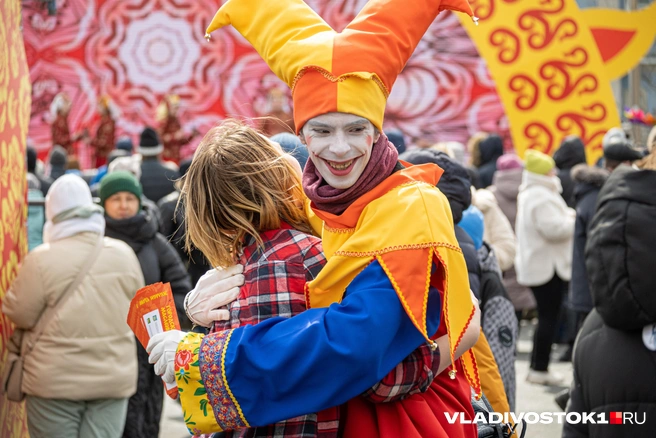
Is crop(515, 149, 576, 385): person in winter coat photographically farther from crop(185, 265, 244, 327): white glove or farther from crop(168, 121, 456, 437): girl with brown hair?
crop(185, 265, 244, 327): white glove

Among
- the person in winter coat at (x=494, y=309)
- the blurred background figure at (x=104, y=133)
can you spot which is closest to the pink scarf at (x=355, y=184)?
the person in winter coat at (x=494, y=309)

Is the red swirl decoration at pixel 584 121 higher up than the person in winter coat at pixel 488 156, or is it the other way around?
the person in winter coat at pixel 488 156

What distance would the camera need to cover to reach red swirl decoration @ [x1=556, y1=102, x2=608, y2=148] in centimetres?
1516

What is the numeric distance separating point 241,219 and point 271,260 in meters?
0.15

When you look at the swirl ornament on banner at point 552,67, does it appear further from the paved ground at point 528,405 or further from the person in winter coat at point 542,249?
the person in winter coat at point 542,249

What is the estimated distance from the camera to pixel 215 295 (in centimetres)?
217

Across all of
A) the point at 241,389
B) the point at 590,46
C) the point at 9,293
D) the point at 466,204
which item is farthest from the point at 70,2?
the point at 241,389

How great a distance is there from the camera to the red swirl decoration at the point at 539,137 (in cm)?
1536

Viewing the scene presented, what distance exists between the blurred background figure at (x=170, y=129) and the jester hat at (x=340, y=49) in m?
13.3

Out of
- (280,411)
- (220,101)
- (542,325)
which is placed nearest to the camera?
(280,411)

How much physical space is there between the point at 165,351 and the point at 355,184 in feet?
2.02

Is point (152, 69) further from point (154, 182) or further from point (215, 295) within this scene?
point (215, 295)

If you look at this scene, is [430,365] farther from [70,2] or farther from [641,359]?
[70,2]

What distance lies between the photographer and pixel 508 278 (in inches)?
304
